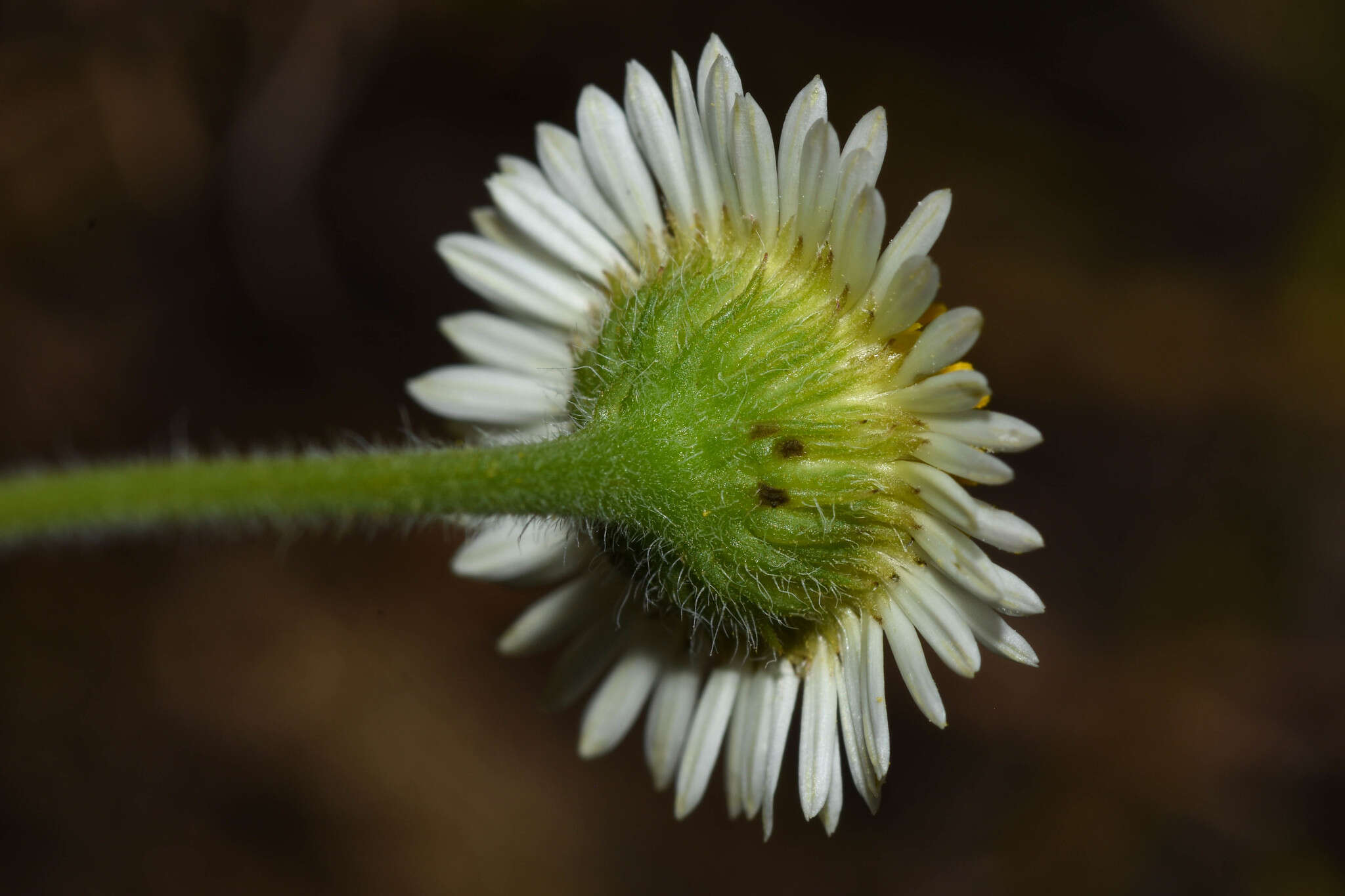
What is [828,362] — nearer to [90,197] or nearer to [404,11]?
[404,11]

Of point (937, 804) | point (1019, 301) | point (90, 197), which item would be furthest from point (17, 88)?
point (937, 804)

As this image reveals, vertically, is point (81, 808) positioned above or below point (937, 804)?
below

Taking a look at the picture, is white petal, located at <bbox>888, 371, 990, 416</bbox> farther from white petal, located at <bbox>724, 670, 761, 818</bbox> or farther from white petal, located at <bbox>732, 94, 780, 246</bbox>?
white petal, located at <bbox>724, 670, 761, 818</bbox>

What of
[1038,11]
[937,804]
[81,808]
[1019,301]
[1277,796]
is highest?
[1038,11]

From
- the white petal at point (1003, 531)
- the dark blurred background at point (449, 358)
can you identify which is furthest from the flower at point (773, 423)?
the dark blurred background at point (449, 358)

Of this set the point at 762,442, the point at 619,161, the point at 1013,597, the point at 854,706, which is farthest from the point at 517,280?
the point at 1013,597

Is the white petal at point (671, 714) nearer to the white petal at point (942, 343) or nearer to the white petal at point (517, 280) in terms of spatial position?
the white petal at point (517, 280)
